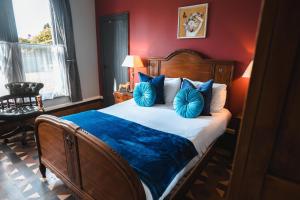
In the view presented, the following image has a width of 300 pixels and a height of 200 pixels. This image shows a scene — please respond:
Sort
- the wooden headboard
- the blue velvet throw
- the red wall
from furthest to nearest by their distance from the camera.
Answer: the wooden headboard
the red wall
the blue velvet throw

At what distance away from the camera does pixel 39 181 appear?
2.01 metres

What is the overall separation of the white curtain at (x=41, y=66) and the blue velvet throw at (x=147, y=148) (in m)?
1.79

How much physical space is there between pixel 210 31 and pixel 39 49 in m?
3.03

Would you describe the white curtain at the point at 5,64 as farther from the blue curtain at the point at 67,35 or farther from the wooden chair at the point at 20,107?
the blue curtain at the point at 67,35

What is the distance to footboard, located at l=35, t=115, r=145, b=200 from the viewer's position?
113 centimetres

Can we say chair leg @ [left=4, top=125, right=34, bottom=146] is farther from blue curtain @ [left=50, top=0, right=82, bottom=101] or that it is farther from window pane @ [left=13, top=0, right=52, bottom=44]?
window pane @ [left=13, top=0, right=52, bottom=44]

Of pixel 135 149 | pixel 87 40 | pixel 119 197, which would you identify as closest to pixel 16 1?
pixel 87 40

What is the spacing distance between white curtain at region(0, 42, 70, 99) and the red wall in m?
1.49

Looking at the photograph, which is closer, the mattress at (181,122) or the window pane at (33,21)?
the mattress at (181,122)

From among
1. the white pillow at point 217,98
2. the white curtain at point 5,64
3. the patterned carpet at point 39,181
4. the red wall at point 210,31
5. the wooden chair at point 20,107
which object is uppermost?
the red wall at point 210,31

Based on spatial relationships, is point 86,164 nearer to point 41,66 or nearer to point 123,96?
point 123,96

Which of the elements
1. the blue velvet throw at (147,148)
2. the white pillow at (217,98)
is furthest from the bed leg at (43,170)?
the white pillow at (217,98)

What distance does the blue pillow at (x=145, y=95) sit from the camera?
2.63 metres

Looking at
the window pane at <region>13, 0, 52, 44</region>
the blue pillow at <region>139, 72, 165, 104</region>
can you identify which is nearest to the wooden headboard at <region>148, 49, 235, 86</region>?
the blue pillow at <region>139, 72, 165, 104</region>
